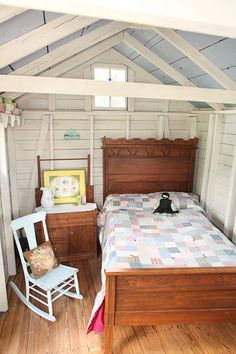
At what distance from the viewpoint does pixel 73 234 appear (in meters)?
3.52

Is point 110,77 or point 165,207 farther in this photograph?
point 110,77

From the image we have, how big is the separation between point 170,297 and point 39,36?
2.21 m

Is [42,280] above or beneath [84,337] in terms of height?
above

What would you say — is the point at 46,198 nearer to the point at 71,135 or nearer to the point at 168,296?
the point at 71,135

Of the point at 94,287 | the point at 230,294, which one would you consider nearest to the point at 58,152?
the point at 94,287

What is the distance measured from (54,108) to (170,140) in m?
1.72

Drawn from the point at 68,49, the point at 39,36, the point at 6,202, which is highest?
the point at 68,49

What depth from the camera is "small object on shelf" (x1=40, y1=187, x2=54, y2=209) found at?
3549 mm

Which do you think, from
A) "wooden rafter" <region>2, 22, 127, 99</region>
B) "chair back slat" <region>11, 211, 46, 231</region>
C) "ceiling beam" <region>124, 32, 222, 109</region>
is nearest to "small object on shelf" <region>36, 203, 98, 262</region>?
"chair back slat" <region>11, 211, 46, 231</region>

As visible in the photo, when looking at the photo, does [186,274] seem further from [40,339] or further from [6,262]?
[6,262]

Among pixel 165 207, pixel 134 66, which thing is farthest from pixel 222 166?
pixel 134 66

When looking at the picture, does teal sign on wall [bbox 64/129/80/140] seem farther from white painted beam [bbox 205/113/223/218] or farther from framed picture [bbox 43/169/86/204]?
white painted beam [bbox 205/113/223/218]

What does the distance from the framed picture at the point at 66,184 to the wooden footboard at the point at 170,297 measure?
186 centimetres

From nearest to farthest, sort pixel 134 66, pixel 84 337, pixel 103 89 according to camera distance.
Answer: pixel 103 89 → pixel 84 337 → pixel 134 66
